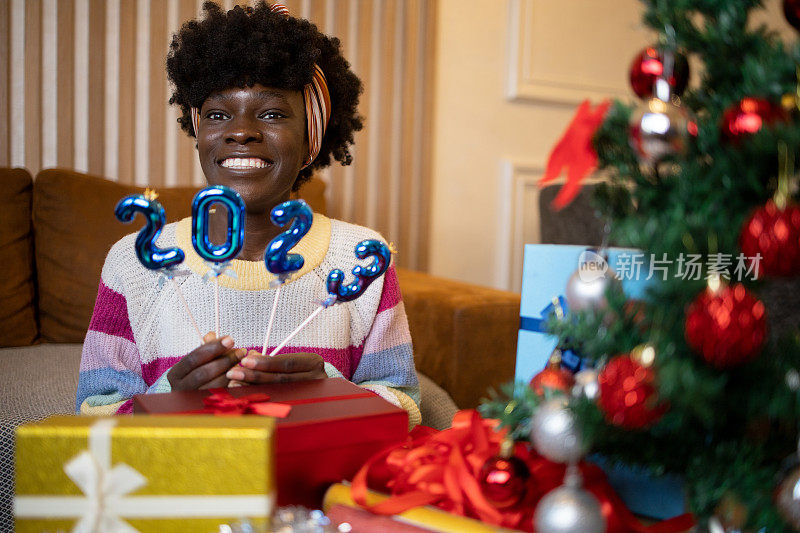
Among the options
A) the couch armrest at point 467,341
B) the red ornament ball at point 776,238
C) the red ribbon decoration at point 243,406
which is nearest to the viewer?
the red ornament ball at point 776,238

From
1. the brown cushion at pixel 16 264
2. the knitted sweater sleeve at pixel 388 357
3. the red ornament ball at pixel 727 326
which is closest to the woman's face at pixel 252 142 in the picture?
the knitted sweater sleeve at pixel 388 357

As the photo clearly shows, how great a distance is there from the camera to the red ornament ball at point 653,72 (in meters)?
0.45

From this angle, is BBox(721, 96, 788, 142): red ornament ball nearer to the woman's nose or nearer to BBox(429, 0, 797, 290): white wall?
the woman's nose

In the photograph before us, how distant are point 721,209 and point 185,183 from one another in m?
2.00

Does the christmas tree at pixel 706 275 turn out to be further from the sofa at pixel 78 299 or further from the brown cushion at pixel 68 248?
the brown cushion at pixel 68 248

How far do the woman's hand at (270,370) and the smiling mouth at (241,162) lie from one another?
12.6 inches

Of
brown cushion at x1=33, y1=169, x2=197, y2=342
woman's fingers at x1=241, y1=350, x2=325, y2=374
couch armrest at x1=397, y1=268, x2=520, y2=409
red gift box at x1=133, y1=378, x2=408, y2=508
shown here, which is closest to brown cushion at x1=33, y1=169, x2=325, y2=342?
brown cushion at x1=33, y1=169, x2=197, y2=342

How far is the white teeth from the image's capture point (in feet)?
3.09

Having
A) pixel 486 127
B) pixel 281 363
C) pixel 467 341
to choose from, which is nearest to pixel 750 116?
pixel 281 363

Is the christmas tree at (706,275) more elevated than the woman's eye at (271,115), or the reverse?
the woman's eye at (271,115)

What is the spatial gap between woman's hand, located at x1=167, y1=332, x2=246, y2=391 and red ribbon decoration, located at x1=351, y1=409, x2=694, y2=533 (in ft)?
0.71

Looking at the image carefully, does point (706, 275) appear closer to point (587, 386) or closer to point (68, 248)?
point (587, 386)

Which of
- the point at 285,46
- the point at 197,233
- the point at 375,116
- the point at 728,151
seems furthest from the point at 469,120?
the point at 728,151

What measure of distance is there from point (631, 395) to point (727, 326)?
0.22 feet
